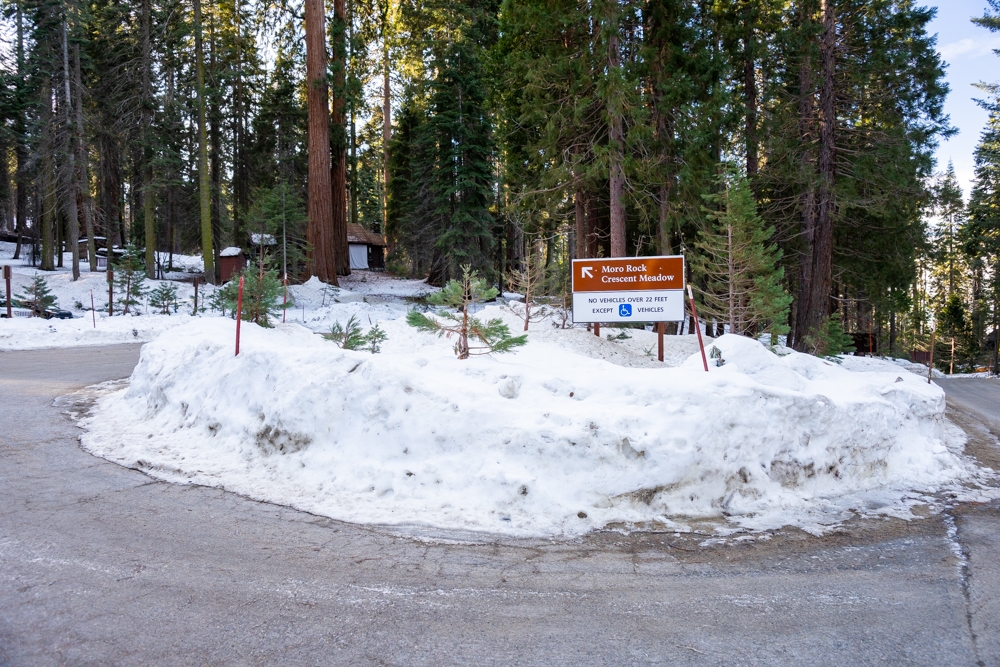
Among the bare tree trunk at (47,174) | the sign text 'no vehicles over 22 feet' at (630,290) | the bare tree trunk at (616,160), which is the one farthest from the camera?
the bare tree trunk at (47,174)

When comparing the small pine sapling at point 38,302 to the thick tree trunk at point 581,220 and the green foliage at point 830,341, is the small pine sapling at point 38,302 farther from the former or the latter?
the green foliage at point 830,341

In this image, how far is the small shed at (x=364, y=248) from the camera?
139 feet

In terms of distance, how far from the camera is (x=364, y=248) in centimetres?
4334

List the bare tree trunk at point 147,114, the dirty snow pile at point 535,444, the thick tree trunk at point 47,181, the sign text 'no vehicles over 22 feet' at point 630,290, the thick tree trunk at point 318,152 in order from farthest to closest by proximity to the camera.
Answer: the thick tree trunk at point 47,181 → the bare tree trunk at point 147,114 → the thick tree trunk at point 318,152 → the sign text 'no vehicles over 22 feet' at point 630,290 → the dirty snow pile at point 535,444

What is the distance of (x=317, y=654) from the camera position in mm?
2713

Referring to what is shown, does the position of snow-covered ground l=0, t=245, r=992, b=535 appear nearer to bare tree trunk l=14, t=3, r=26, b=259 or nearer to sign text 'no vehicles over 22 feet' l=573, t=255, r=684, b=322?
sign text 'no vehicles over 22 feet' l=573, t=255, r=684, b=322

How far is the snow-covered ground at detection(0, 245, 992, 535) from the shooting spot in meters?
4.58

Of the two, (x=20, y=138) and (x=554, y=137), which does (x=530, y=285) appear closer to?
(x=554, y=137)

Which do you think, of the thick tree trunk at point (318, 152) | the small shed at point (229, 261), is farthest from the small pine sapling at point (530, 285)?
the small shed at point (229, 261)

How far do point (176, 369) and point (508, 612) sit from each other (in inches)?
225

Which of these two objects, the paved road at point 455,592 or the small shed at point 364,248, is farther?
the small shed at point 364,248

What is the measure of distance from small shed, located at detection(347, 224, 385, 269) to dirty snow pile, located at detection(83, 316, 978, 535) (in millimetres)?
37092

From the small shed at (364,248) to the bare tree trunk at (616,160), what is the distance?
29.1 metres

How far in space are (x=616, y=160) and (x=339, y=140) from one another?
19.3 meters
